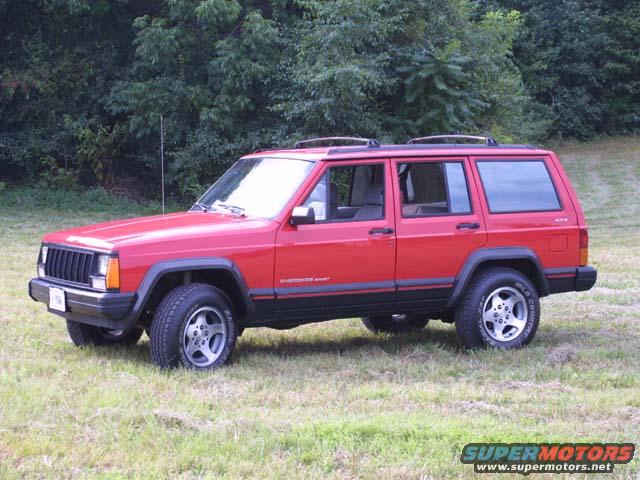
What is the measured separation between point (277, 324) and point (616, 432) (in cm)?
A: 305

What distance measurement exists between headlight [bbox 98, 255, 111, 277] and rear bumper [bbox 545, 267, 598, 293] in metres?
3.89

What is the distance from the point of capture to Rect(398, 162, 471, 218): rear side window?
27.4 ft

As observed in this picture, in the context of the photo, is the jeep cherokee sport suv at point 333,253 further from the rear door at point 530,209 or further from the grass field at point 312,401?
the grass field at point 312,401

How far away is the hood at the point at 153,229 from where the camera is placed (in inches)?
285

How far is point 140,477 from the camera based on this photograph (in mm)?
4812

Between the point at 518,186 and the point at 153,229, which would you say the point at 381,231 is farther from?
the point at 153,229

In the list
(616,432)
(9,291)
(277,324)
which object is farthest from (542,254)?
(9,291)

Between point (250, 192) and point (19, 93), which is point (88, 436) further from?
point (19, 93)

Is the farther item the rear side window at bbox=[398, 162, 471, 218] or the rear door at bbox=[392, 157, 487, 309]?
the rear side window at bbox=[398, 162, 471, 218]

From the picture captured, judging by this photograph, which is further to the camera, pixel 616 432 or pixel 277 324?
pixel 277 324

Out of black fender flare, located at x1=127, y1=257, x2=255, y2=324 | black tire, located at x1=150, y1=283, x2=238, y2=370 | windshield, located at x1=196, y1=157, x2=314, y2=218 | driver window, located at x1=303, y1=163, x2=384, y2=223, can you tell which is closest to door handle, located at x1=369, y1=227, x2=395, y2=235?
driver window, located at x1=303, y1=163, x2=384, y2=223

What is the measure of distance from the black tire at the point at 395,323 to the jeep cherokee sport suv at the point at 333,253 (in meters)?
0.76

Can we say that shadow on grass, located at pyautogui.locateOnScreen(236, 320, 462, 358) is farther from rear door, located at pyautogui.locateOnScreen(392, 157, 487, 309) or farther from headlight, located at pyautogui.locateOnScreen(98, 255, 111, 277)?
headlight, located at pyautogui.locateOnScreen(98, 255, 111, 277)

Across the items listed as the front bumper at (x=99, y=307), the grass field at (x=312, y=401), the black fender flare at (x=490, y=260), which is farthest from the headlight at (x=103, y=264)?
the black fender flare at (x=490, y=260)
